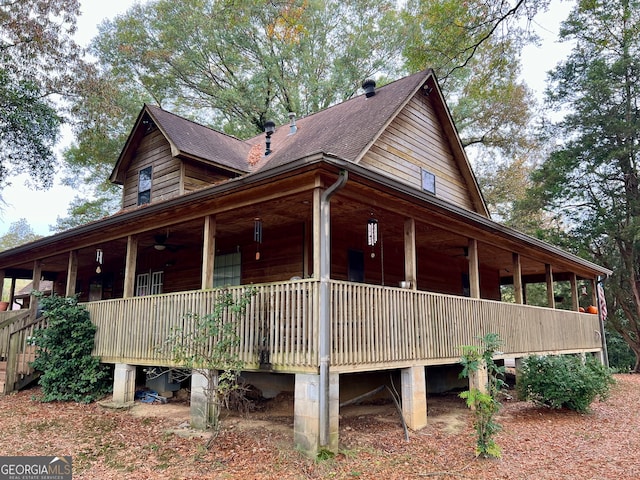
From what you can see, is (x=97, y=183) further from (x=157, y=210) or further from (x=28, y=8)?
(x=157, y=210)

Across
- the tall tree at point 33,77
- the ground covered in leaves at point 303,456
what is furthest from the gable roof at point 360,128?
the tall tree at point 33,77

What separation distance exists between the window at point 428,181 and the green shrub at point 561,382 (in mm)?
5390

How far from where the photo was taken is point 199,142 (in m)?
13.8

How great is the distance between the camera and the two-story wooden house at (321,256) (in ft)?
22.1

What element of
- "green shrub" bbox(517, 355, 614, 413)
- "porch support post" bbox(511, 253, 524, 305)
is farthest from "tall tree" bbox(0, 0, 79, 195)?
"green shrub" bbox(517, 355, 614, 413)

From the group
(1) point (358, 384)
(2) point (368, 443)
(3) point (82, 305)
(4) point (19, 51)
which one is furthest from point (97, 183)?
(2) point (368, 443)

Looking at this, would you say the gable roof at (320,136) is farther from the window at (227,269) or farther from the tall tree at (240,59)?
the tall tree at (240,59)

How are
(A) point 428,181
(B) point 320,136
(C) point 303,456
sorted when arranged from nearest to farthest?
(C) point 303,456 < (B) point 320,136 < (A) point 428,181

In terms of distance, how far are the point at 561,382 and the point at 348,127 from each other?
25.2 ft

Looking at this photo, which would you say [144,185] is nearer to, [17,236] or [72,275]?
[72,275]

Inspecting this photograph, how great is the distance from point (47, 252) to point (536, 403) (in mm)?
12693

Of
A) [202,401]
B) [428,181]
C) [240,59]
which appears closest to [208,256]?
[202,401]

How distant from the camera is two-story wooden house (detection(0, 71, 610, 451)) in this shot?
6738 mm

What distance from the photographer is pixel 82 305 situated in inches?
441
